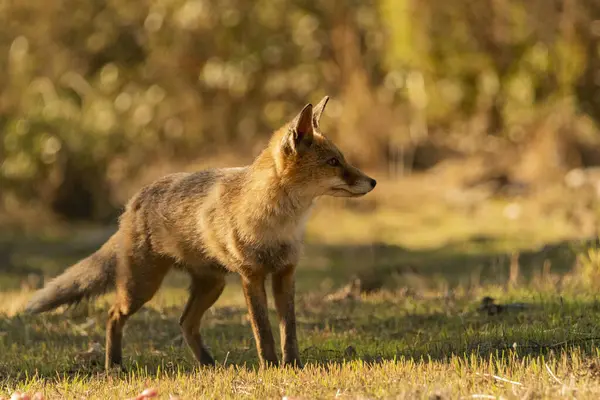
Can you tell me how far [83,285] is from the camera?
7953 mm

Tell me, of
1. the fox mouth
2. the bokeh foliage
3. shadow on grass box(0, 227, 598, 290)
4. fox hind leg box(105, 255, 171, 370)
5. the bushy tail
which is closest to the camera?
the fox mouth

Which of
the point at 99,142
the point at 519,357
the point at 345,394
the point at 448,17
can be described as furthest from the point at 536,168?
the point at 345,394

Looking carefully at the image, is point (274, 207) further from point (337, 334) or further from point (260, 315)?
point (337, 334)

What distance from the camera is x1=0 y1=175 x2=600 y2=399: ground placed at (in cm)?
598

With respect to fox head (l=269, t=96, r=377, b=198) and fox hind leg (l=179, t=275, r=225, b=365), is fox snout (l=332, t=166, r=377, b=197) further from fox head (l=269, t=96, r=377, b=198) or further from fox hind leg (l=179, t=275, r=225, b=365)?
fox hind leg (l=179, t=275, r=225, b=365)

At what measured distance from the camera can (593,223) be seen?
1557 cm

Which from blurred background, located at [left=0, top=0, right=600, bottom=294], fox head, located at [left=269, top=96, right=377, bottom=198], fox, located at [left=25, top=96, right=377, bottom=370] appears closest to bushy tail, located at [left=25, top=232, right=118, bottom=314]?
fox, located at [left=25, top=96, right=377, bottom=370]

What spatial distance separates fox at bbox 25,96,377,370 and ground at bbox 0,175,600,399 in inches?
16.0

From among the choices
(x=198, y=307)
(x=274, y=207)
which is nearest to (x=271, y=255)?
(x=274, y=207)

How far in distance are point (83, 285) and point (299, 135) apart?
2.22 metres

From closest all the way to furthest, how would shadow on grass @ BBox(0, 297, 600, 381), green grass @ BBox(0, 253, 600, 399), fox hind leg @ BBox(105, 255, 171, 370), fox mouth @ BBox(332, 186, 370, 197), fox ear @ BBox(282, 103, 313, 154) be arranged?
green grass @ BBox(0, 253, 600, 399), fox ear @ BBox(282, 103, 313, 154), fox mouth @ BBox(332, 186, 370, 197), shadow on grass @ BBox(0, 297, 600, 381), fox hind leg @ BBox(105, 255, 171, 370)

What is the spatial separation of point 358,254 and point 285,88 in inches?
323

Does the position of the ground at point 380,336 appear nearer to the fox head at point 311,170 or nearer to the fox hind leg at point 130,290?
the fox hind leg at point 130,290

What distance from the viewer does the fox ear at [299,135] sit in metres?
6.93
